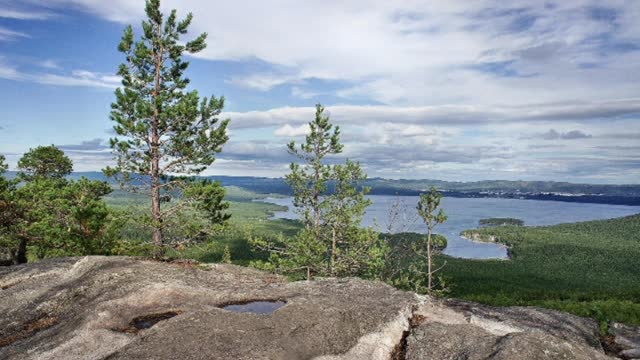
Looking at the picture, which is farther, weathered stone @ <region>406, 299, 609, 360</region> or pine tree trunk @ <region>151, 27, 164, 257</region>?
pine tree trunk @ <region>151, 27, 164, 257</region>

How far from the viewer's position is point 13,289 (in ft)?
59.8

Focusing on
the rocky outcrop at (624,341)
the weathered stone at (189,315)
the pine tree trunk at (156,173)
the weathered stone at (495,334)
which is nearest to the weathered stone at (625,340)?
the rocky outcrop at (624,341)

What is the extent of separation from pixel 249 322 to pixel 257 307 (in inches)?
84.9

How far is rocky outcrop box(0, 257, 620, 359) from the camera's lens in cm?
1129

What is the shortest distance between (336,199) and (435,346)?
113 feet

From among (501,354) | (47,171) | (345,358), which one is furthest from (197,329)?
(47,171)

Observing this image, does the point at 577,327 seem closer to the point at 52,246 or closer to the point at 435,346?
the point at 435,346

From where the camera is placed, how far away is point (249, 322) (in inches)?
488

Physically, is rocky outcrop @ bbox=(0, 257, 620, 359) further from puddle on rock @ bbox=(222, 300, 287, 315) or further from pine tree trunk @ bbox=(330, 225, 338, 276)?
pine tree trunk @ bbox=(330, 225, 338, 276)

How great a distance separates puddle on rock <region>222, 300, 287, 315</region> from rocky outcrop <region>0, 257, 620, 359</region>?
0.18 feet

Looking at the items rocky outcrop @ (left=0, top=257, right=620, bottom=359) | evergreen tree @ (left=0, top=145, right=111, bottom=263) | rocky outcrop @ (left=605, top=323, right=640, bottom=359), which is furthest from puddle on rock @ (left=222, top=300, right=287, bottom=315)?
evergreen tree @ (left=0, top=145, right=111, bottom=263)

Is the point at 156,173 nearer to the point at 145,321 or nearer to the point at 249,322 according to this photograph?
the point at 145,321

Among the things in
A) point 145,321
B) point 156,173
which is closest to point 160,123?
point 156,173

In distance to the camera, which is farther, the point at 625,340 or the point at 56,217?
the point at 56,217
